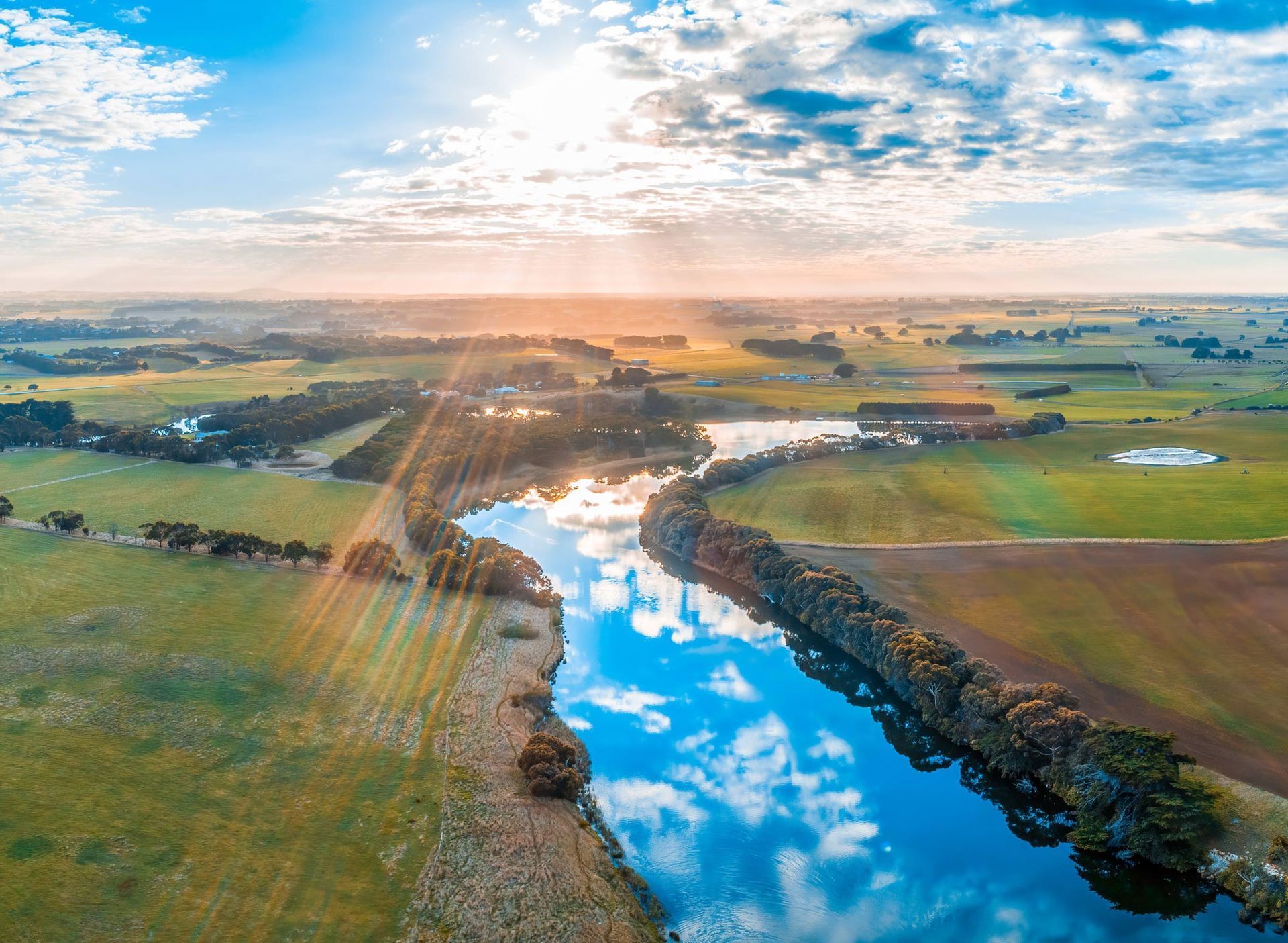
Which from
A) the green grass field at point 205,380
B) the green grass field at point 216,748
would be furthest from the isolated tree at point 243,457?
the green grass field at point 216,748

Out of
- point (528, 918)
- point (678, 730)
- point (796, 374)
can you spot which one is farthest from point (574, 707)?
point (796, 374)

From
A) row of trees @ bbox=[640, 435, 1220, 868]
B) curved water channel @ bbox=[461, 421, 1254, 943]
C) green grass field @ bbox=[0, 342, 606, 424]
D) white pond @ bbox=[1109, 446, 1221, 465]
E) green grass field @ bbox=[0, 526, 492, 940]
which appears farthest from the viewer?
green grass field @ bbox=[0, 342, 606, 424]

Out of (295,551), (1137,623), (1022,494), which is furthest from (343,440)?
(1137,623)

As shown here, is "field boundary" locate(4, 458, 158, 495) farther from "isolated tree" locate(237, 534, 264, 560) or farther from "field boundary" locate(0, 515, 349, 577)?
"isolated tree" locate(237, 534, 264, 560)

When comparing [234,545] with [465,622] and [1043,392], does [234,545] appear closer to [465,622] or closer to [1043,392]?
[465,622]

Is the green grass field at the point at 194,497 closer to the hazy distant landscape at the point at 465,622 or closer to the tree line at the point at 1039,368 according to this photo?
the hazy distant landscape at the point at 465,622

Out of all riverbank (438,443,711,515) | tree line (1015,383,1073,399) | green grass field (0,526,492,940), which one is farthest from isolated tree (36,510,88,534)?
tree line (1015,383,1073,399)

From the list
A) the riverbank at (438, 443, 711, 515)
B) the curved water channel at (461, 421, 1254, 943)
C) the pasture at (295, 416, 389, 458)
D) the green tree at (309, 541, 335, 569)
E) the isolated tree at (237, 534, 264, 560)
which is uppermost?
the pasture at (295, 416, 389, 458)
